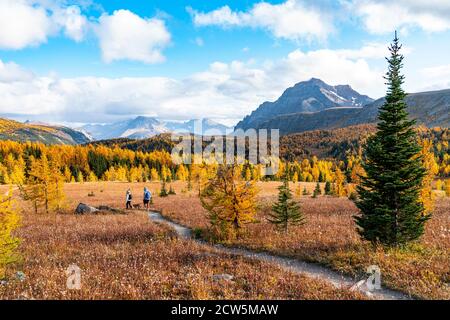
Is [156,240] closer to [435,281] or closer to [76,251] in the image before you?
[76,251]

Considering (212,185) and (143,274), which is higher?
(212,185)

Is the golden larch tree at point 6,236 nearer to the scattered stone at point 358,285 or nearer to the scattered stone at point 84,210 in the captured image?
the scattered stone at point 358,285

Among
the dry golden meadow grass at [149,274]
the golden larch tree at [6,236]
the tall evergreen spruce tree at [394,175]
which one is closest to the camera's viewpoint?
the dry golden meadow grass at [149,274]

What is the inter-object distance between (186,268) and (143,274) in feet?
5.14

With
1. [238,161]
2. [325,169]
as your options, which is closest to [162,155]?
[325,169]

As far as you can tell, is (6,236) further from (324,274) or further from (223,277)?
(324,274)

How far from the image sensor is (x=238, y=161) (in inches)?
711

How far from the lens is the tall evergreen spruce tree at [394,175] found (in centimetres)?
1234

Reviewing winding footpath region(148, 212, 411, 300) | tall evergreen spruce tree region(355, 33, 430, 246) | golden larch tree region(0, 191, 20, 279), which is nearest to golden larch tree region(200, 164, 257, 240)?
winding footpath region(148, 212, 411, 300)

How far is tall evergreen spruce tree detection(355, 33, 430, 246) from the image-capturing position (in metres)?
12.3

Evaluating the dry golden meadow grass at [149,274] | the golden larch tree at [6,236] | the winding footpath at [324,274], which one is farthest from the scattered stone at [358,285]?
the golden larch tree at [6,236]

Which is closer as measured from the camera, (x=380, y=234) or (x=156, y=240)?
(x=380, y=234)

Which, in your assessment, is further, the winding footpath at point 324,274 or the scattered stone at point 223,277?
the scattered stone at point 223,277
